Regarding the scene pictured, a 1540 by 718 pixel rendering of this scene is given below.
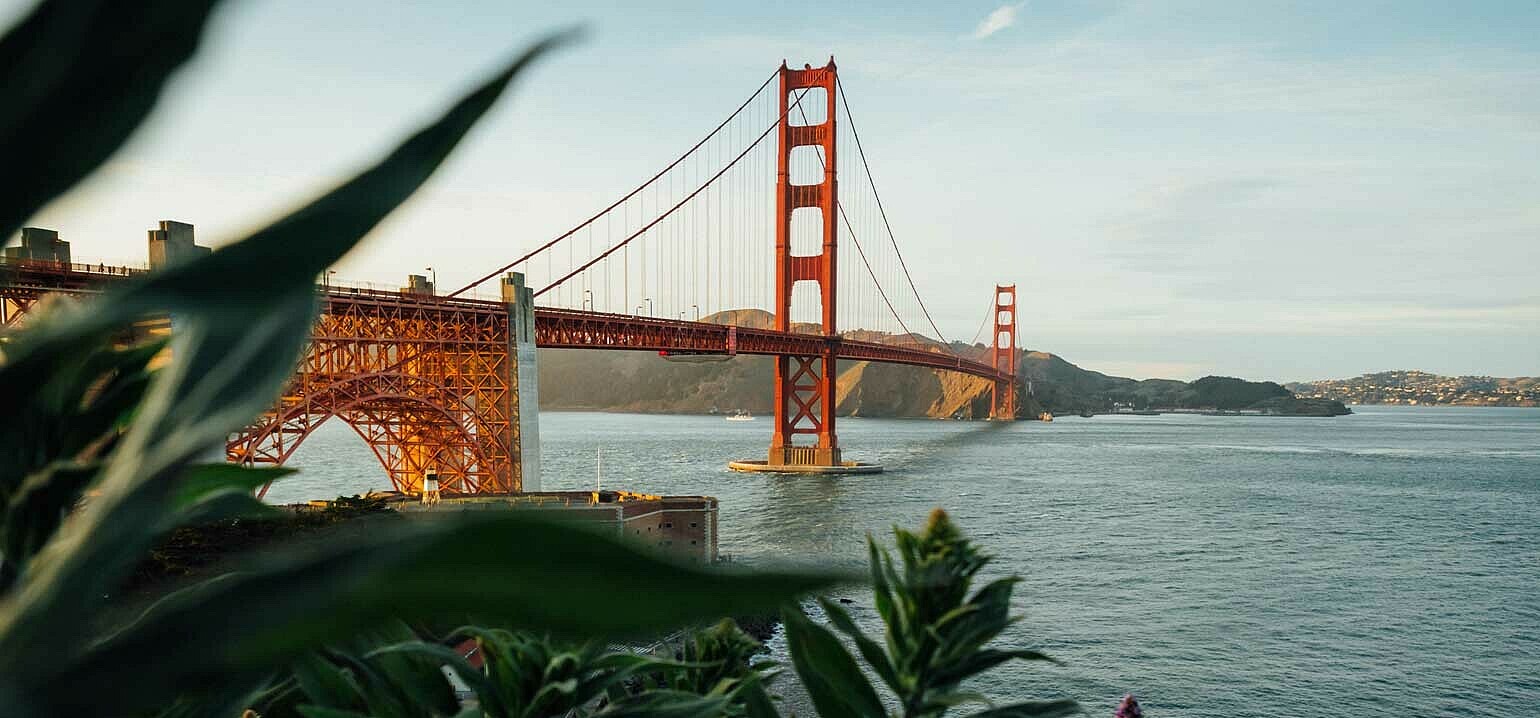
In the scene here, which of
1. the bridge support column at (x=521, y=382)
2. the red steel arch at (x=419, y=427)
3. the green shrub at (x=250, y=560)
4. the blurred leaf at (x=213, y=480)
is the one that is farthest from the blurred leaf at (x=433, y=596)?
the bridge support column at (x=521, y=382)

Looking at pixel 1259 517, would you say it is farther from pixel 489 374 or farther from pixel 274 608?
pixel 274 608

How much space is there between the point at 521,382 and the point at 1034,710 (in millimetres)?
33848

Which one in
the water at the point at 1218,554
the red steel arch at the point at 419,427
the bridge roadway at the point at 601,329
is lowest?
the water at the point at 1218,554

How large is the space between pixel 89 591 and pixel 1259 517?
53.8 metres

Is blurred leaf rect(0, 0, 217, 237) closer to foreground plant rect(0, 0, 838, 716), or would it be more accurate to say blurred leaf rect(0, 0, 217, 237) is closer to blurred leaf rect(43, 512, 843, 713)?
foreground plant rect(0, 0, 838, 716)

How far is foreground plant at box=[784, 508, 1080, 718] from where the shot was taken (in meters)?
1.04

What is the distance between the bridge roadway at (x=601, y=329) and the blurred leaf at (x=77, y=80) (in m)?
16.2

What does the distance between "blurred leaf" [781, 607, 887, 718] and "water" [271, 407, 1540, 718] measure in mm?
192

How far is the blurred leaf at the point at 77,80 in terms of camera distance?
14.6 inches

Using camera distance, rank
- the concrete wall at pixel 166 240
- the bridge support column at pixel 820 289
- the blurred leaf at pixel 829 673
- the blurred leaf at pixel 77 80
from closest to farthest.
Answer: the blurred leaf at pixel 77 80
the blurred leaf at pixel 829 673
the concrete wall at pixel 166 240
the bridge support column at pixel 820 289

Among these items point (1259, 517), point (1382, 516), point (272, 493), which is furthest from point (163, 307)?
point (1382, 516)

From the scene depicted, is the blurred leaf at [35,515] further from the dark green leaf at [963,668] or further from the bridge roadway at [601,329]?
the bridge roadway at [601,329]

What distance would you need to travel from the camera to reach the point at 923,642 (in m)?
1.08

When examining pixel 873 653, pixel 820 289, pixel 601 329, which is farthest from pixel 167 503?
pixel 820 289
